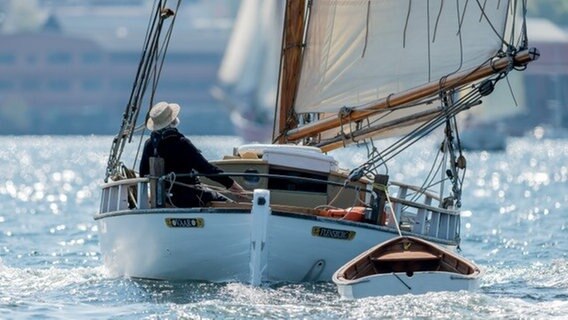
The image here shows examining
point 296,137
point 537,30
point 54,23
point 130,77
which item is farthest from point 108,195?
point 54,23

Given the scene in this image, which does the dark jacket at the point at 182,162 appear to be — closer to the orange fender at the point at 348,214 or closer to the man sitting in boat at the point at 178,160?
the man sitting in boat at the point at 178,160

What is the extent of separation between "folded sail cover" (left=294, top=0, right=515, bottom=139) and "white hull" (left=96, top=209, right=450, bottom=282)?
3.01 metres

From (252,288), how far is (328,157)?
111 inches

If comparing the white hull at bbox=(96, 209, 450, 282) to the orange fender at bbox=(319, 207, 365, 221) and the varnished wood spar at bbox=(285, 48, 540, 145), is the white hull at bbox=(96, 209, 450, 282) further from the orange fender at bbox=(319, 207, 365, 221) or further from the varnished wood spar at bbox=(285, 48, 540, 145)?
the varnished wood spar at bbox=(285, 48, 540, 145)

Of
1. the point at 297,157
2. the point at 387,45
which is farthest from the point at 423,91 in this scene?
the point at 297,157

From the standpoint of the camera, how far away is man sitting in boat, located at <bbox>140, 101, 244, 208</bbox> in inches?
872

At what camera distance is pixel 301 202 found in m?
23.6

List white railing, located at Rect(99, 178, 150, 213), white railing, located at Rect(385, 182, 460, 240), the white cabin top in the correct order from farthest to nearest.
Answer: the white cabin top
white railing, located at Rect(385, 182, 460, 240)
white railing, located at Rect(99, 178, 150, 213)

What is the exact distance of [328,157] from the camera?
2356cm

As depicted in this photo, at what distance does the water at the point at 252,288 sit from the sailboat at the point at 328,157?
1.35 feet

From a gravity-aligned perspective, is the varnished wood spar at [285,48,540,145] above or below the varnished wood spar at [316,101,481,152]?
above

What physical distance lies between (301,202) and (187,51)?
511ft

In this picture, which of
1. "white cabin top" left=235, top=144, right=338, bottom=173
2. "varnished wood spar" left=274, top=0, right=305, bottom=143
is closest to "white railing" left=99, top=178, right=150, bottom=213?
"white cabin top" left=235, top=144, right=338, bottom=173

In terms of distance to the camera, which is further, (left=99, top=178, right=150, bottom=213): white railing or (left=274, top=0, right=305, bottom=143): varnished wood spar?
(left=274, top=0, right=305, bottom=143): varnished wood spar
